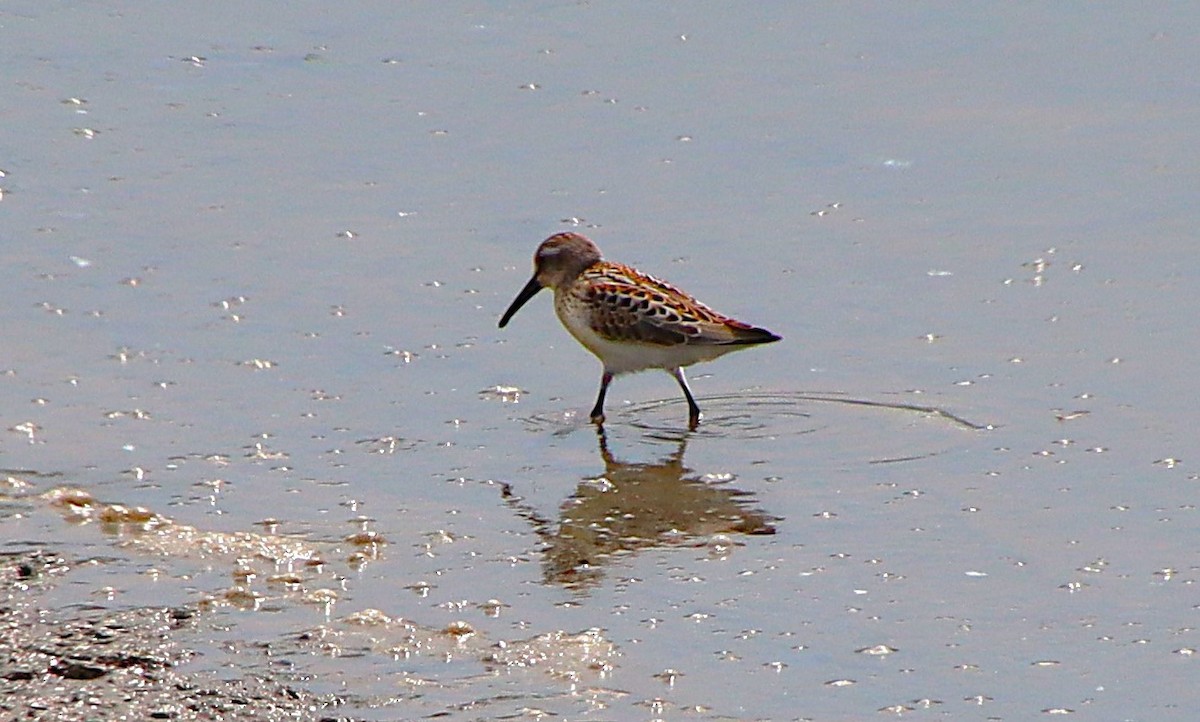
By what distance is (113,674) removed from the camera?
5312 mm

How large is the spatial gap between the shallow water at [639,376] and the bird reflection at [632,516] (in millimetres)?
23

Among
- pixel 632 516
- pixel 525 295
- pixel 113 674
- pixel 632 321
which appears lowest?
pixel 113 674

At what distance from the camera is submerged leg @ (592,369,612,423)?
8.34 metres

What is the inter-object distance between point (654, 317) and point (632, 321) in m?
0.09

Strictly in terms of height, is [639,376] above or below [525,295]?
below

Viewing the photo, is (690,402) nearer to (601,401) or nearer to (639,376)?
(601,401)

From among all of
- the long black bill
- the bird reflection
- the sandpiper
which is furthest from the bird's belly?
the bird reflection

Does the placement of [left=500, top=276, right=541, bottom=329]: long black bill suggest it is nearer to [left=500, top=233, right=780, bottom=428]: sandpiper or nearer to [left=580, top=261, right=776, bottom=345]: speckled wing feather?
[left=500, top=233, right=780, bottom=428]: sandpiper

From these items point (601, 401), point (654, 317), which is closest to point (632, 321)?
point (654, 317)

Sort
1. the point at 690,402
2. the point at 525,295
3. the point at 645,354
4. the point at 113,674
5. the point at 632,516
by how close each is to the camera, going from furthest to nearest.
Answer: the point at 525,295 → the point at 645,354 → the point at 690,402 → the point at 632,516 → the point at 113,674

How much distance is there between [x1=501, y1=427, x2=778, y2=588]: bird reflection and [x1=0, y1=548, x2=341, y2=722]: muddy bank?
4.23 feet

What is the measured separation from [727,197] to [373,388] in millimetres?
2868

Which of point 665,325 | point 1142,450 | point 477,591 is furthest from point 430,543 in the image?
point 1142,450

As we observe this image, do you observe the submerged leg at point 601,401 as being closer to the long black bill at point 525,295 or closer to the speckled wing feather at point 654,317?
the speckled wing feather at point 654,317
